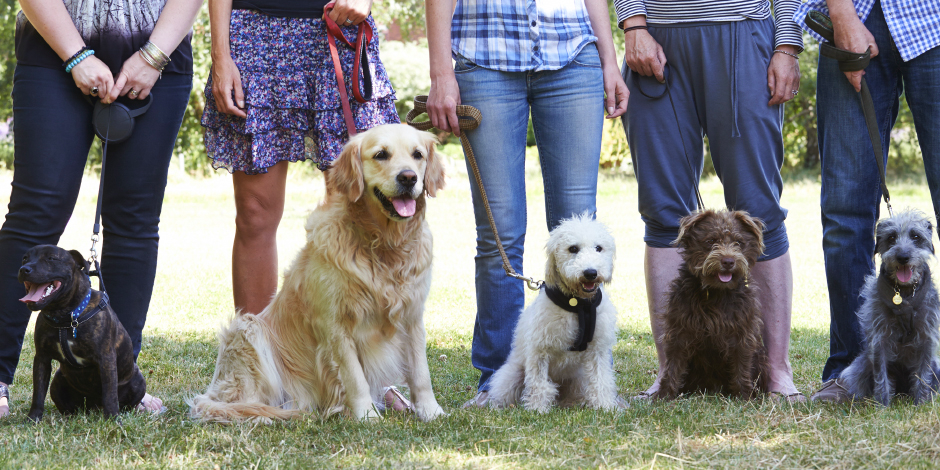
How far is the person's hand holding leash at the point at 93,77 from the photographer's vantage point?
3.53m

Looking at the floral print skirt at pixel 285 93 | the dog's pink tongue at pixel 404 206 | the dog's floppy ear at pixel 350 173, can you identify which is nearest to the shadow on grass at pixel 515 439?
the dog's pink tongue at pixel 404 206

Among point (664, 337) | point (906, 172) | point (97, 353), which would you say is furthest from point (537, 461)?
point (906, 172)

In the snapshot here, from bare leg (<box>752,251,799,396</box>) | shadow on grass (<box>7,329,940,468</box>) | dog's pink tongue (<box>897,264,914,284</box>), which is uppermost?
dog's pink tongue (<box>897,264,914,284</box>)

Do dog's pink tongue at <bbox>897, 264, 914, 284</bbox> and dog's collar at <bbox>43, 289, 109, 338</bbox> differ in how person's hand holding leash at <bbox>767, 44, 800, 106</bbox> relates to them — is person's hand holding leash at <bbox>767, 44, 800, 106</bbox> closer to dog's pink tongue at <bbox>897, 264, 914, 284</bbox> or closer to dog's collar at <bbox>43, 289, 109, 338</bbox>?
dog's pink tongue at <bbox>897, 264, 914, 284</bbox>

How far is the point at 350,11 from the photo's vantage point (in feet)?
12.8

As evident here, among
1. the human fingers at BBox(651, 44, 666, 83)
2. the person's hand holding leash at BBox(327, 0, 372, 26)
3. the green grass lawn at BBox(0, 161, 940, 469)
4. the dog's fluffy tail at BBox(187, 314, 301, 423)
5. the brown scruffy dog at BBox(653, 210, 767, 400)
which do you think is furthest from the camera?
the human fingers at BBox(651, 44, 666, 83)

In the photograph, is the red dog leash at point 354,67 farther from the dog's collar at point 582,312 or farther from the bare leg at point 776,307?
the bare leg at point 776,307

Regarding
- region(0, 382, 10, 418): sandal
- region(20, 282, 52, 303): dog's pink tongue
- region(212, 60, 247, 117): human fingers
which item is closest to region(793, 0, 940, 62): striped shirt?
region(212, 60, 247, 117): human fingers

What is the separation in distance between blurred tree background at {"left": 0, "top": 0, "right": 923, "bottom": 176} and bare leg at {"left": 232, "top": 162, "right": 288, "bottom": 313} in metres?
18.1

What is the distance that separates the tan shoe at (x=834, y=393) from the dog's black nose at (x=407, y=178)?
2.12 metres

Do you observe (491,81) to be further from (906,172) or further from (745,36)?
(906,172)

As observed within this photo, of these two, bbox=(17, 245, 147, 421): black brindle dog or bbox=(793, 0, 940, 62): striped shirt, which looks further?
bbox=(793, 0, 940, 62): striped shirt

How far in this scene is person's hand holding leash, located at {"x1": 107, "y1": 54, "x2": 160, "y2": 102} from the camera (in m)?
3.61

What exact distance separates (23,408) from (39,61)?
1.60 m
